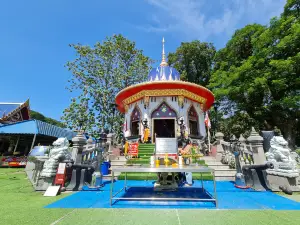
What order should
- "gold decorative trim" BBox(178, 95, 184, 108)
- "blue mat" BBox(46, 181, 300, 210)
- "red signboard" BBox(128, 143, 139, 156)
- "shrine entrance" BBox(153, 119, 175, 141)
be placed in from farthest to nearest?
"shrine entrance" BBox(153, 119, 175, 141)
"gold decorative trim" BBox(178, 95, 184, 108)
"red signboard" BBox(128, 143, 139, 156)
"blue mat" BBox(46, 181, 300, 210)

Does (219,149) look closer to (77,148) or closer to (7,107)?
(77,148)

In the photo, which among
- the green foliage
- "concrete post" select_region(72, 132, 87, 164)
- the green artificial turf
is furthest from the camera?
the green foliage

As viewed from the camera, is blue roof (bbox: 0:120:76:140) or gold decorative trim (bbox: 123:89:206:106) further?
blue roof (bbox: 0:120:76:140)

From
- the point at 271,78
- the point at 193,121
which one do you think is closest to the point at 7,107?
the point at 193,121

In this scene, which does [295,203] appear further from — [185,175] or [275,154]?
[185,175]

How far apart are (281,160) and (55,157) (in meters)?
8.47

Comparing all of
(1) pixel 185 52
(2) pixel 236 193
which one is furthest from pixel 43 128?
(1) pixel 185 52

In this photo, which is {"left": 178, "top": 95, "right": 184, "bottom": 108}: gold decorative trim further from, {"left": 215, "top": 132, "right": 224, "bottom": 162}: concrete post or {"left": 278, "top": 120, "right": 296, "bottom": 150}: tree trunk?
{"left": 278, "top": 120, "right": 296, "bottom": 150}: tree trunk

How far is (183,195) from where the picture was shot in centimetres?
546

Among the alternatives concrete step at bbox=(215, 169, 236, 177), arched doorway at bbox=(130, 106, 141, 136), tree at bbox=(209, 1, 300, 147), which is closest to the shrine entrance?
arched doorway at bbox=(130, 106, 141, 136)

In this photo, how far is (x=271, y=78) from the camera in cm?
1727

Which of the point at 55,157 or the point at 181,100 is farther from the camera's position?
the point at 181,100

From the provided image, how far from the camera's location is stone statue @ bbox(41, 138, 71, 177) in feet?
19.5

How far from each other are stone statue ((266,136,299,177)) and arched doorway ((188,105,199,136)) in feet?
29.2
